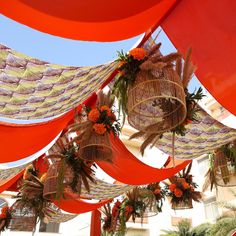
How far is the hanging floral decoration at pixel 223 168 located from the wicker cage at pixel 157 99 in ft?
5.18

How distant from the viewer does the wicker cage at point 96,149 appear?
262cm

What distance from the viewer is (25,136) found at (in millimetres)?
3262

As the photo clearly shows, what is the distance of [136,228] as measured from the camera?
654 inches

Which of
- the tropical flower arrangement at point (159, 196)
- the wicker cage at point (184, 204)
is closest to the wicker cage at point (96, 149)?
the wicker cage at point (184, 204)

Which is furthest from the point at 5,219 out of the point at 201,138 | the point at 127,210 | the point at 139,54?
the point at 139,54

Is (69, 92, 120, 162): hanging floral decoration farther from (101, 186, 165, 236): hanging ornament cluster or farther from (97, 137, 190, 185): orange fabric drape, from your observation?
(101, 186, 165, 236): hanging ornament cluster

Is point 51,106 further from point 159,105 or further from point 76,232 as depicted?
point 76,232

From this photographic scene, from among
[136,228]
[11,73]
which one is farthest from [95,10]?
[136,228]

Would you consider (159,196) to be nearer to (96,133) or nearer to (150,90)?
(96,133)

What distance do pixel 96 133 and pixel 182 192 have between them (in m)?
2.24

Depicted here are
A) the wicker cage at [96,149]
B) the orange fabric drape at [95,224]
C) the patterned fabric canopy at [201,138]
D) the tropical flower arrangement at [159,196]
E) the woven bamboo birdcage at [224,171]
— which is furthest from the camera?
the orange fabric drape at [95,224]

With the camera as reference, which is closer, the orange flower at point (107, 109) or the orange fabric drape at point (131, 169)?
the orange flower at point (107, 109)

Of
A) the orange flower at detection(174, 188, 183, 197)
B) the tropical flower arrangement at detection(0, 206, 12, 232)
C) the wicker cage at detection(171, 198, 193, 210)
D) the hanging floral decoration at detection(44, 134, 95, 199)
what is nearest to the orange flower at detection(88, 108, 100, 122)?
the hanging floral decoration at detection(44, 134, 95, 199)

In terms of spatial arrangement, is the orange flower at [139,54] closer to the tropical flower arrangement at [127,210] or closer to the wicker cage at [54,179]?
the wicker cage at [54,179]
